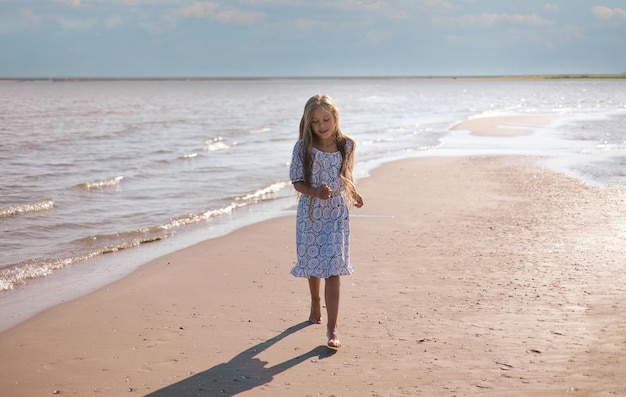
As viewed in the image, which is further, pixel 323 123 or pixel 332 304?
pixel 332 304

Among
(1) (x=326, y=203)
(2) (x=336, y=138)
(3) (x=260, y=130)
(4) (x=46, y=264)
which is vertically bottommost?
(4) (x=46, y=264)

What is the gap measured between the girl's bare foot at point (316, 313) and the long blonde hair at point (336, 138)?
98 centimetres

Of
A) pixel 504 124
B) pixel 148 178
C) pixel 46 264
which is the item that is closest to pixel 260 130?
pixel 504 124

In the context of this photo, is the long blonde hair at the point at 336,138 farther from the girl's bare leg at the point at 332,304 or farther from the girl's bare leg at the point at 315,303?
the girl's bare leg at the point at 315,303

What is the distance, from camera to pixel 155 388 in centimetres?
486

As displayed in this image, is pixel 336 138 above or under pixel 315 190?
above

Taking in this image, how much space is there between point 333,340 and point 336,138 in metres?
1.57

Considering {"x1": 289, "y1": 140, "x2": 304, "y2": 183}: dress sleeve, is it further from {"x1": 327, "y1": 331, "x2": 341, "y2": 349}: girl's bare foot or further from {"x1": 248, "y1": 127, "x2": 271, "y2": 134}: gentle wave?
{"x1": 248, "y1": 127, "x2": 271, "y2": 134}: gentle wave

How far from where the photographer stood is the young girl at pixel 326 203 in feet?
18.5

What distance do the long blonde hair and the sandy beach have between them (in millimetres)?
1258

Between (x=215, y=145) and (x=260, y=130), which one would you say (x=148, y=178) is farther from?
(x=260, y=130)

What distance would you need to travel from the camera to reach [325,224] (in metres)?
5.69

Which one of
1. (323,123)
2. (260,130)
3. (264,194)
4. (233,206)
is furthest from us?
(260,130)

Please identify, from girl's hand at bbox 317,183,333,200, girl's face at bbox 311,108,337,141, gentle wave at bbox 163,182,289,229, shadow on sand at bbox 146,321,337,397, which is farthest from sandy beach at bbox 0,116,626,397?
gentle wave at bbox 163,182,289,229
